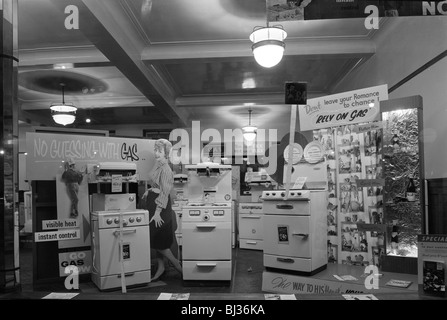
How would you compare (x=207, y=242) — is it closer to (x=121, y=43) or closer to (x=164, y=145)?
(x=164, y=145)

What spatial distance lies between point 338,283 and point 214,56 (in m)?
3.39

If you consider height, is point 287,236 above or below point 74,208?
below

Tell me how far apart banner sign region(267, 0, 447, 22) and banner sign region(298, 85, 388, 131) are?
89.6 inches

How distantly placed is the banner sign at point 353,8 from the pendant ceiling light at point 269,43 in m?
1.30

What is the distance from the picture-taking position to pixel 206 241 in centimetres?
423

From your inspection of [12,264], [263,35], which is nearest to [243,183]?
[263,35]

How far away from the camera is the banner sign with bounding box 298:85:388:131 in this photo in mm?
3816

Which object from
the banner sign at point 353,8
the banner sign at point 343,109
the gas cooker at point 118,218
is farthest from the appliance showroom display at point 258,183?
Answer: the banner sign at point 353,8

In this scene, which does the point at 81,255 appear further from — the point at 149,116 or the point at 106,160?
the point at 149,116

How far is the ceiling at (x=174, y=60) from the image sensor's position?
3.75 metres

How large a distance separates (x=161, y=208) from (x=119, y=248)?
850 mm

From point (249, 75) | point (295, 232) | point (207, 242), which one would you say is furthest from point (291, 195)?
point (249, 75)

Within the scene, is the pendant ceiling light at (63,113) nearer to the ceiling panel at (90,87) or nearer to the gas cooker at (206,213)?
the ceiling panel at (90,87)

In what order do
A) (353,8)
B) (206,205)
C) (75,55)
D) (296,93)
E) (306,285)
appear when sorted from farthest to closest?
1. (75,55)
2. (206,205)
3. (306,285)
4. (296,93)
5. (353,8)
